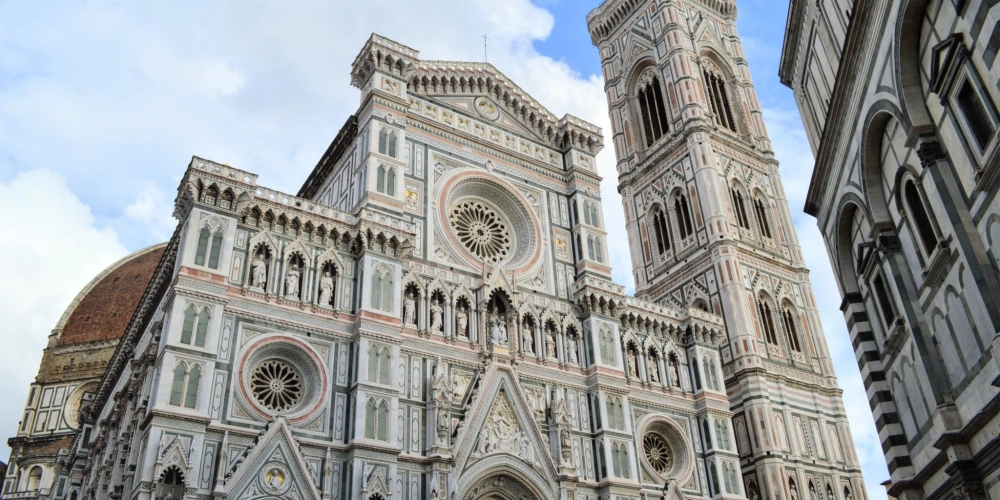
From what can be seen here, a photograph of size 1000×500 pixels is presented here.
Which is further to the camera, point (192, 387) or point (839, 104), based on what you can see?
point (192, 387)

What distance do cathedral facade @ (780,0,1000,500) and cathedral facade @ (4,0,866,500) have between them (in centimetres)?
988

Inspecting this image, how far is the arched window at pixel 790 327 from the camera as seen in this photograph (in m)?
32.6

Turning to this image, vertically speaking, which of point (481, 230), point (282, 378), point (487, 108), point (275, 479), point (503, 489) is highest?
point (487, 108)

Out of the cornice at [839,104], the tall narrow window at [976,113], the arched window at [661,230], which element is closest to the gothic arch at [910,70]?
the tall narrow window at [976,113]

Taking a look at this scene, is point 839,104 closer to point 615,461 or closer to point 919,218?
point 919,218

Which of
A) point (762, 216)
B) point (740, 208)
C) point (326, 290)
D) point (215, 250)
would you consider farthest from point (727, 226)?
point (215, 250)

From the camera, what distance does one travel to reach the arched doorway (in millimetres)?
21266

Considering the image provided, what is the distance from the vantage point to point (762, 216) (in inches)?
1419

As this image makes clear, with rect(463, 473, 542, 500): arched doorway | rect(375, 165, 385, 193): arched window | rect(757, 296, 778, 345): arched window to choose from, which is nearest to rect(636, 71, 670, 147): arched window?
rect(757, 296, 778, 345): arched window

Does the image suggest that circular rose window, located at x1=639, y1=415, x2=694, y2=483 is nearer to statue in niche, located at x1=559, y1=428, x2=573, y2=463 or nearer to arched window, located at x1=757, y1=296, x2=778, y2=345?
statue in niche, located at x1=559, y1=428, x2=573, y2=463

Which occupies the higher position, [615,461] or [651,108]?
[651,108]

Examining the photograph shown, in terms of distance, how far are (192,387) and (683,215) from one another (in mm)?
23881

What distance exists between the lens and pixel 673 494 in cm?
2383

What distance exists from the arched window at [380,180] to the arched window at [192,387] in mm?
7941
